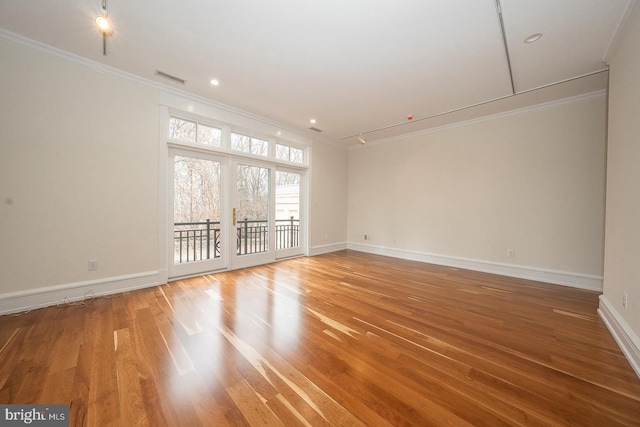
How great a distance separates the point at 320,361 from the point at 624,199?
3.16 m

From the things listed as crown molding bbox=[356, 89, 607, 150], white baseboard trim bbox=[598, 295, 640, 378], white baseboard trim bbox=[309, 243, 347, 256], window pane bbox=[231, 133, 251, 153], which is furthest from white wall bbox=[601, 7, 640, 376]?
window pane bbox=[231, 133, 251, 153]

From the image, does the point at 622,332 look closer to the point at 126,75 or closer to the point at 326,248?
the point at 326,248

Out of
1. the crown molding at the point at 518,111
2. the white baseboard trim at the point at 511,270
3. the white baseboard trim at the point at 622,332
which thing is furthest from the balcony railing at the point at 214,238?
the white baseboard trim at the point at 622,332

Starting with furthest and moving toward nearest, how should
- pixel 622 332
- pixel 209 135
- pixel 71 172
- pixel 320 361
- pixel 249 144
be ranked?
pixel 249 144 → pixel 209 135 → pixel 71 172 → pixel 622 332 → pixel 320 361

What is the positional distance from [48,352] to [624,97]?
18.6ft

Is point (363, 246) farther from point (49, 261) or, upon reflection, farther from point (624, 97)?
point (49, 261)

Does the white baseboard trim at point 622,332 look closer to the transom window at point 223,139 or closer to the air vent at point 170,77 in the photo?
the transom window at point 223,139

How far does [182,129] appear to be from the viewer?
3.80 m

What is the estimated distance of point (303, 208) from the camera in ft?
18.8

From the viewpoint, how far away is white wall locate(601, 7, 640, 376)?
75.5 inches

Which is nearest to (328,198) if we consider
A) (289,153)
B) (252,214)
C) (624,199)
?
(289,153)

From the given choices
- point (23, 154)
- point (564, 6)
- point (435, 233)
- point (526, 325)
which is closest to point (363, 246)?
point (435, 233)

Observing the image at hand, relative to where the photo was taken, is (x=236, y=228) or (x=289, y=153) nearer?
(x=236, y=228)

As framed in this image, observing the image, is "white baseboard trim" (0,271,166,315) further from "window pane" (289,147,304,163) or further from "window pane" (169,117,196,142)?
"window pane" (289,147,304,163)
